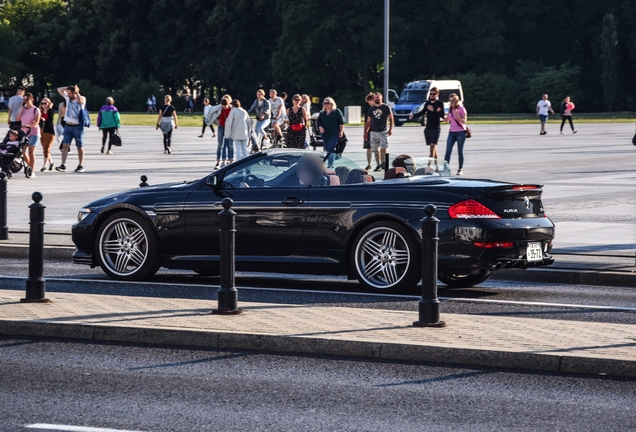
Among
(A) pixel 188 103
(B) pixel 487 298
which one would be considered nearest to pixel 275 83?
(A) pixel 188 103

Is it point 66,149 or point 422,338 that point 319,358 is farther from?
point 66,149

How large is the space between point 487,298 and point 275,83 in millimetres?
87467

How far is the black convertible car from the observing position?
10539 millimetres

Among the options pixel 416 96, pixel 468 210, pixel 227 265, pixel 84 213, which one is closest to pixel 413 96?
pixel 416 96

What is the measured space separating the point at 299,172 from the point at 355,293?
52.4 inches

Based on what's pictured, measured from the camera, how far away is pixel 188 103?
9869 centimetres

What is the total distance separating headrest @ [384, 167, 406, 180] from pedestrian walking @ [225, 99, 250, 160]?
14.9 meters

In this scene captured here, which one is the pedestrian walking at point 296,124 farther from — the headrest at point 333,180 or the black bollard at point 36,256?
the black bollard at point 36,256

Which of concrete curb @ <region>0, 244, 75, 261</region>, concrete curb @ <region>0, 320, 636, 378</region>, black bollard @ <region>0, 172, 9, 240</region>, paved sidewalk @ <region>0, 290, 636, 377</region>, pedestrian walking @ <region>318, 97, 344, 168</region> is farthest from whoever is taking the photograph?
pedestrian walking @ <region>318, 97, 344, 168</region>

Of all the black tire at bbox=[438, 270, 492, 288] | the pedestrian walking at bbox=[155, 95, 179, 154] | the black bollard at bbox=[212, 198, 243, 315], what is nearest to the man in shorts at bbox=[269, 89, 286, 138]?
the pedestrian walking at bbox=[155, 95, 179, 154]

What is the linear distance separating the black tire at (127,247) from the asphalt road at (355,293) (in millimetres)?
158

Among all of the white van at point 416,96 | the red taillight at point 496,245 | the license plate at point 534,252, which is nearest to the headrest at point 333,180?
the red taillight at point 496,245

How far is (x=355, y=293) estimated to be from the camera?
35.7 feet

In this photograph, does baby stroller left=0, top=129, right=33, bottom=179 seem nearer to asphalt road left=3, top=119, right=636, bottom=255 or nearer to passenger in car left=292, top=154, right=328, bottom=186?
asphalt road left=3, top=119, right=636, bottom=255
